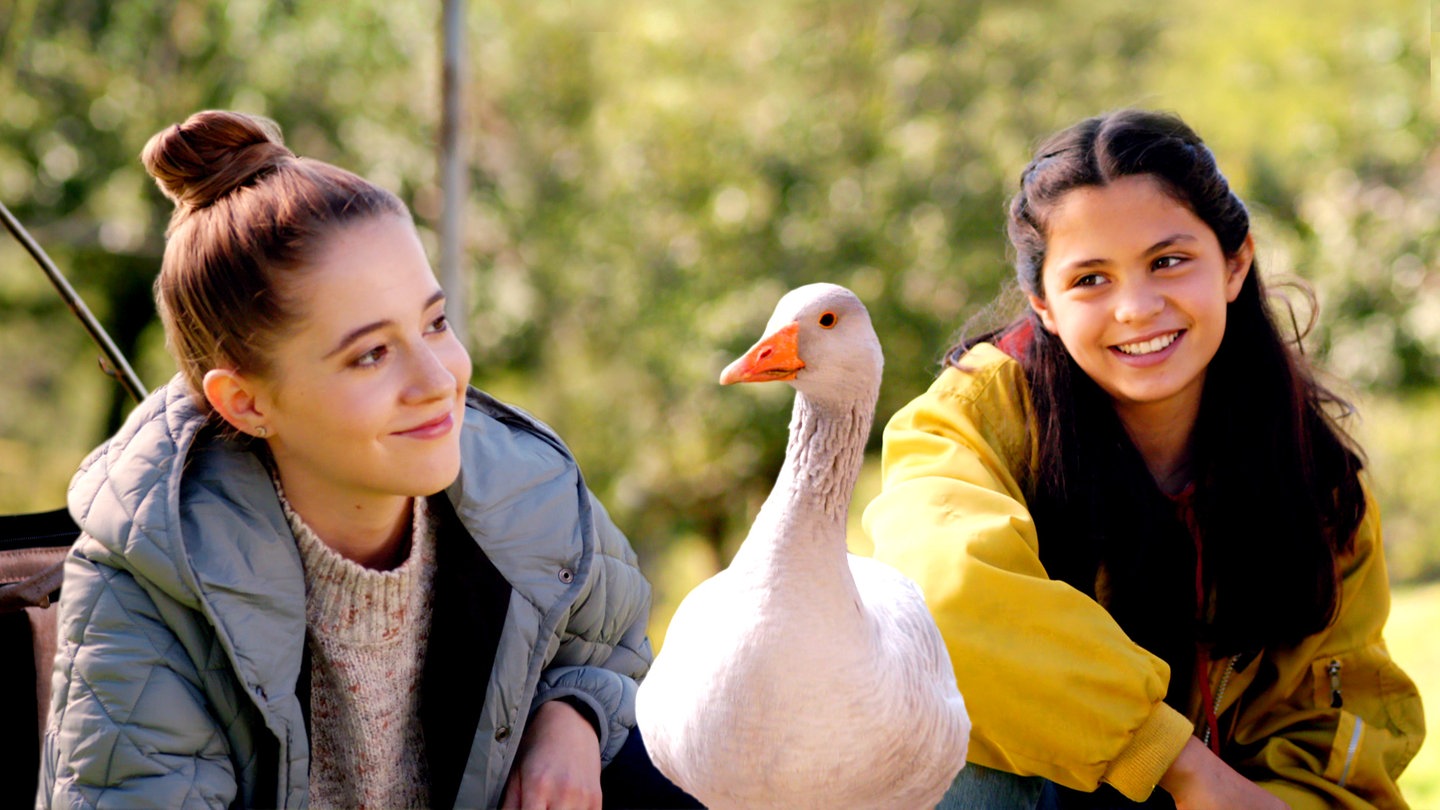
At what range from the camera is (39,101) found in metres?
8.45

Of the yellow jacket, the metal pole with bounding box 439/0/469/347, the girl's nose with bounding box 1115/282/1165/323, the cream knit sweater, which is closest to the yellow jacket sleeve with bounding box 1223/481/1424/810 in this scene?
the yellow jacket

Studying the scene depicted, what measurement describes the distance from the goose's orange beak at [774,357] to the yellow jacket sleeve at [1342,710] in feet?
3.77

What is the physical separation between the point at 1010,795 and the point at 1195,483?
67 centimetres

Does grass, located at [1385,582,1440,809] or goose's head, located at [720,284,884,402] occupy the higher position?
goose's head, located at [720,284,884,402]

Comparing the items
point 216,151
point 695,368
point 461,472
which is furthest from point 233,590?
point 695,368

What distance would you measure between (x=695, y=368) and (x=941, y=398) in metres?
6.99

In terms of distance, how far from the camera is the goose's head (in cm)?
175

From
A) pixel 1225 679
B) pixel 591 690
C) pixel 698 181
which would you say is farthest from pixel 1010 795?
pixel 698 181

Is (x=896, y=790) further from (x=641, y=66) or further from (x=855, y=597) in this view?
(x=641, y=66)

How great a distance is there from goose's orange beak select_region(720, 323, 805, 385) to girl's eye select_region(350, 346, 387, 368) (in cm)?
51

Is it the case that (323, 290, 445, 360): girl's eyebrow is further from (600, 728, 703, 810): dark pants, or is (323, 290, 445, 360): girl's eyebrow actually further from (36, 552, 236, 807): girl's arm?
(600, 728, 703, 810): dark pants

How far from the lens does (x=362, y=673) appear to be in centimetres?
196

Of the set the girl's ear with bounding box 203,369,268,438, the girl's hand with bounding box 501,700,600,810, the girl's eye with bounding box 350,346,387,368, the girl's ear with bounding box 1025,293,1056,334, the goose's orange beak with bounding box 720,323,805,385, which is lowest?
the girl's hand with bounding box 501,700,600,810

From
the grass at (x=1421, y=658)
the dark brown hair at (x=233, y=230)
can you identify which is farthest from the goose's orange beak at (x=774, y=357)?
the grass at (x=1421, y=658)
